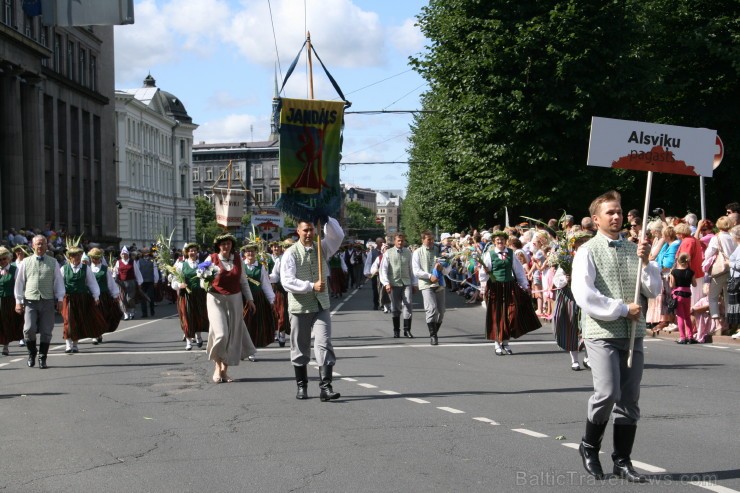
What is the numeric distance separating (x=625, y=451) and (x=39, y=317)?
37.0 ft

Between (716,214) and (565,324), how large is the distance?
25136 millimetres

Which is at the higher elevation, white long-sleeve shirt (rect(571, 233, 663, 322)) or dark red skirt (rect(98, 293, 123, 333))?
white long-sleeve shirt (rect(571, 233, 663, 322))

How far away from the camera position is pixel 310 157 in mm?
11852

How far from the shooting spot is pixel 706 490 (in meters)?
6.56

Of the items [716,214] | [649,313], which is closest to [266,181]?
[716,214]

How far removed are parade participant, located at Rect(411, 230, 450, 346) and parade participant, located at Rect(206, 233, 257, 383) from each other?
5076mm

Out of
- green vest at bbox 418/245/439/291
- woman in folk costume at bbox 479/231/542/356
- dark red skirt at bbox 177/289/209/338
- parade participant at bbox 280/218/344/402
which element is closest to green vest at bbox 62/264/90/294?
dark red skirt at bbox 177/289/209/338

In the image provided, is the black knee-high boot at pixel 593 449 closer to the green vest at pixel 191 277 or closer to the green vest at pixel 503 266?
the green vest at pixel 503 266

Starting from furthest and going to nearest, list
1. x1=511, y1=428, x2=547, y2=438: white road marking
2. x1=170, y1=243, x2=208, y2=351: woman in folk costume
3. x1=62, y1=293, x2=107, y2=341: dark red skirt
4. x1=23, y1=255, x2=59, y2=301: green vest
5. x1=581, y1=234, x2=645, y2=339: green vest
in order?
x1=62, y1=293, x2=107, y2=341: dark red skirt
x1=170, y1=243, x2=208, y2=351: woman in folk costume
x1=23, y1=255, x2=59, y2=301: green vest
x1=511, y1=428, x2=547, y2=438: white road marking
x1=581, y1=234, x2=645, y2=339: green vest

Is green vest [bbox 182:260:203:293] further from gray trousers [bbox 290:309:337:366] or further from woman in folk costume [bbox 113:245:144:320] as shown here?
woman in folk costume [bbox 113:245:144:320]

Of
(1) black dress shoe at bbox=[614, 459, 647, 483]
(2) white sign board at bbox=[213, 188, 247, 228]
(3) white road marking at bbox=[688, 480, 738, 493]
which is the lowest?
(3) white road marking at bbox=[688, 480, 738, 493]

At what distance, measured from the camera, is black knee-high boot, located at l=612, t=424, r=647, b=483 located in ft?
22.5

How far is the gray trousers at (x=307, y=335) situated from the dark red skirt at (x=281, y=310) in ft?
25.9

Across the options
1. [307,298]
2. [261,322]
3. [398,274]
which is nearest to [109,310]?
[261,322]
